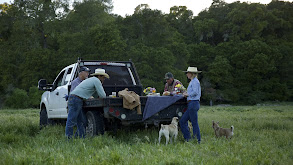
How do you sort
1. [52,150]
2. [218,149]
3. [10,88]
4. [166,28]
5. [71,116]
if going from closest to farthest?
[52,150], [218,149], [71,116], [10,88], [166,28]

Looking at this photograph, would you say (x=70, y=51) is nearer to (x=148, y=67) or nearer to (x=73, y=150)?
(x=148, y=67)

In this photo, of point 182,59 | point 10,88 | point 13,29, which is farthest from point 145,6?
point 10,88

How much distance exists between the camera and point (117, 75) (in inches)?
361

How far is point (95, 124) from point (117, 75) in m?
2.30

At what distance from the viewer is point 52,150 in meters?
5.80

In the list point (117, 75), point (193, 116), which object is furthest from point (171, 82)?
point (193, 116)

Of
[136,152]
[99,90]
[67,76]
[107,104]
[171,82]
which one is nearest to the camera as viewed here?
[136,152]

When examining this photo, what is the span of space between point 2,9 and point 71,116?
38.4 metres

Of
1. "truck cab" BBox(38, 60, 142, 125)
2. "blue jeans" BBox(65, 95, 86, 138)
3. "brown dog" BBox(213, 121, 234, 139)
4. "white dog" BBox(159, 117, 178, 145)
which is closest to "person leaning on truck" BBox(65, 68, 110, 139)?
"blue jeans" BBox(65, 95, 86, 138)

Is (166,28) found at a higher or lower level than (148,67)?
higher

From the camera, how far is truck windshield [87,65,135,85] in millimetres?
8992

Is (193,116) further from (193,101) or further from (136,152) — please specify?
(136,152)

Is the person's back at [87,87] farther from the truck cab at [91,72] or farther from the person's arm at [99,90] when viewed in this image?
the truck cab at [91,72]

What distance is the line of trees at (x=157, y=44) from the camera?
34031 millimetres
